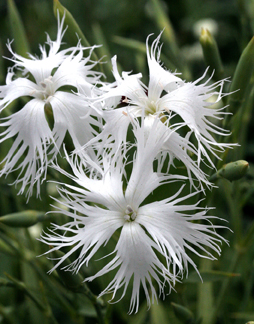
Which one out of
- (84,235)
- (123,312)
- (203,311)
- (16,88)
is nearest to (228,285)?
(203,311)

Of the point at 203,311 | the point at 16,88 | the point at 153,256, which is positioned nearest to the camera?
the point at 153,256

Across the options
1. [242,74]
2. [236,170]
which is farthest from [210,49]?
[236,170]

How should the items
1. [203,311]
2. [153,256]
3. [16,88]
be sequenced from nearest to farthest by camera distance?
[153,256] → [16,88] → [203,311]

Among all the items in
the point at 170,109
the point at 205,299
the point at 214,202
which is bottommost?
the point at 205,299

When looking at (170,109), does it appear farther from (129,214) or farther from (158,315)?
(158,315)

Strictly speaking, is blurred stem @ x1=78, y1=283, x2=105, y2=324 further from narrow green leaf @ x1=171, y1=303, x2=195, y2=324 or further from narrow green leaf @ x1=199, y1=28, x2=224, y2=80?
narrow green leaf @ x1=199, y1=28, x2=224, y2=80

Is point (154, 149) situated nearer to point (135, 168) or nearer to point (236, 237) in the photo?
point (135, 168)

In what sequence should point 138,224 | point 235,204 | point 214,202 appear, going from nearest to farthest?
1. point 138,224
2. point 235,204
3. point 214,202

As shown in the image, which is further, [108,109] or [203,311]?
[203,311]

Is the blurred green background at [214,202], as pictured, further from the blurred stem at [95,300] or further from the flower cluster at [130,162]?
the flower cluster at [130,162]
